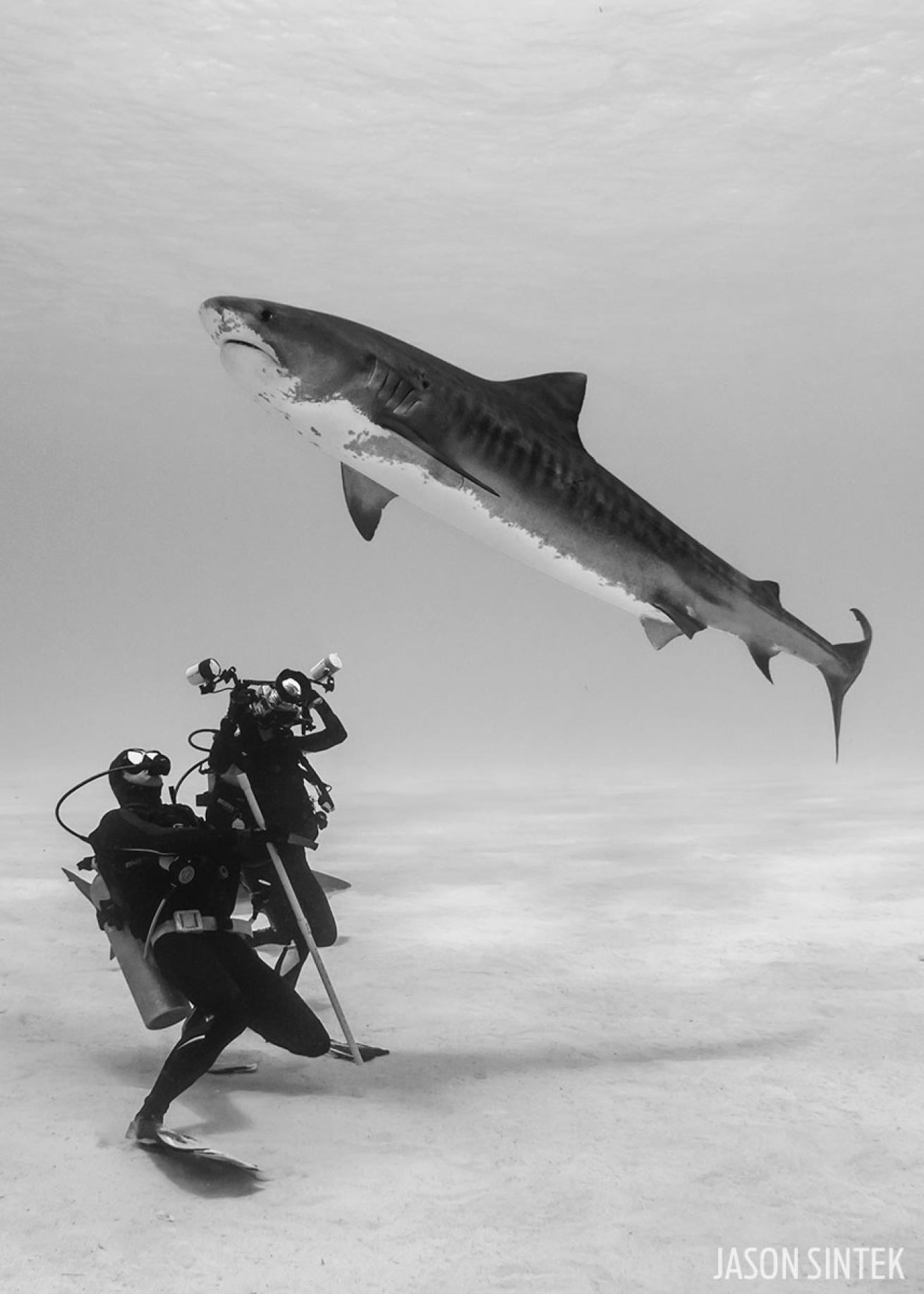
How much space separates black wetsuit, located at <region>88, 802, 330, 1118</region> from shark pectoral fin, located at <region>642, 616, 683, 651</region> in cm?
214

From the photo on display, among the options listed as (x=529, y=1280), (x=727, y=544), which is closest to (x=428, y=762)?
(x=529, y=1280)

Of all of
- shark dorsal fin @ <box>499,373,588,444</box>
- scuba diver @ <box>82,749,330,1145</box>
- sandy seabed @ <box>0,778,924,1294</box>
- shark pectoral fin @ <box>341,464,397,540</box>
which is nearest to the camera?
sandy seabed @ <box>0,778,924,1294</box>

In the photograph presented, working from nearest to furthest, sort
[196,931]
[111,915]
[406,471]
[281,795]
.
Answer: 1. [406,471]
2. [196,931]
3. [111,915]
4. [281,795]

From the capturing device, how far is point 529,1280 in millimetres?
3074

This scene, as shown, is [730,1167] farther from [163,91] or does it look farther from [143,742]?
[143,742]

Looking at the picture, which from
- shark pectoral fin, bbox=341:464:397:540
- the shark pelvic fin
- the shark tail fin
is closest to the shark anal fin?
the shark pelvic fin

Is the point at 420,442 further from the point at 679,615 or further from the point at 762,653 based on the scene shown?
the point at 762,653

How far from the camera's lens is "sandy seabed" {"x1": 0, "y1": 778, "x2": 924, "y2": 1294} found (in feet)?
10.6

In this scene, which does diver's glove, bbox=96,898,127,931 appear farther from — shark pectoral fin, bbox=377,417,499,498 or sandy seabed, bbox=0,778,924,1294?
shark pectoral fin, bbox=377,417,499,498

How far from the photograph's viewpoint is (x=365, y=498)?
4312 millimetres

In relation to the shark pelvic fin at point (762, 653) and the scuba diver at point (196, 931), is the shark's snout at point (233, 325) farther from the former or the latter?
the shark pelvic fin at point (762, 653)

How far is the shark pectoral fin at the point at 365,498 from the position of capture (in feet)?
14.0

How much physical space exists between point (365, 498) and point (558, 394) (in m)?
1.03

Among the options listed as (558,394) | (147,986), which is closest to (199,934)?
(147,986)
